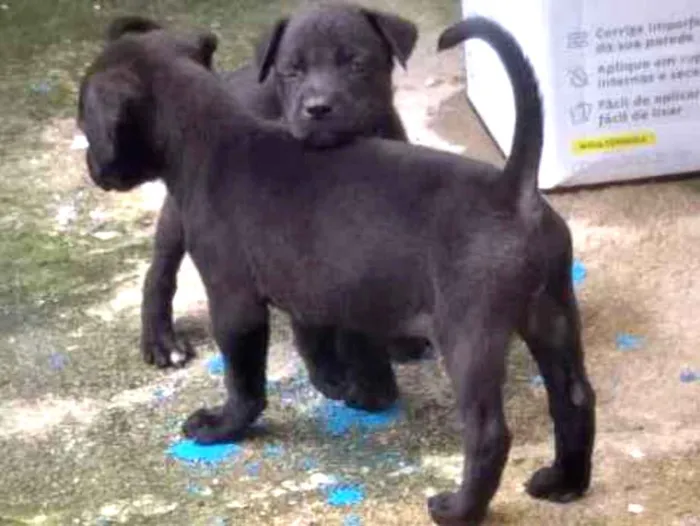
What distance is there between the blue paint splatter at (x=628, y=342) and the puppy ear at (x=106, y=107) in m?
1.33

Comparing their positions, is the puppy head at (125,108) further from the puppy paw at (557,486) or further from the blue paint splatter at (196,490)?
the puppy paw at (557,486)

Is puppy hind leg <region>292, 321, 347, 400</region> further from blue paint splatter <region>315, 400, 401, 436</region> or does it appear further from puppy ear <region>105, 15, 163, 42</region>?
puppy ear <region>105, 15, 163, 42</region>

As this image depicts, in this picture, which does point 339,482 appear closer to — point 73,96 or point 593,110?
point 593,110

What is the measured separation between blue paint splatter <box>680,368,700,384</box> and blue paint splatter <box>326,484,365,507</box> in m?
0.85

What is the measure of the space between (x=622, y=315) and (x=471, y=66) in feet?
4.90

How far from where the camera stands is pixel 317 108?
3709 mm

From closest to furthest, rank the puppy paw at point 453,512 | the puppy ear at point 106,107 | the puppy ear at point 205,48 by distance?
1. the puppy paw at point 453,512
2. the puppy ear at point 106,107
3. the puppy ear at point 205,48

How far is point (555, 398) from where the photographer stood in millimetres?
3469

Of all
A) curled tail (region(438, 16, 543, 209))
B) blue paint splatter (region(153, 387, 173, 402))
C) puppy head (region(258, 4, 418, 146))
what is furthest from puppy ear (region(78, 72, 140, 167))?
curled tail (region(438, 16, 543, 209))

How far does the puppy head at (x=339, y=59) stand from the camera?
3777mm

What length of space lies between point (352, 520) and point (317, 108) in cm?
88

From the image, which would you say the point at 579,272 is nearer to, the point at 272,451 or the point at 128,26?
the point at 272,451

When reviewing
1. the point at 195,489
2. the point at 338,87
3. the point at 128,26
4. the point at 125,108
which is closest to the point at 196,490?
the point at 195,489

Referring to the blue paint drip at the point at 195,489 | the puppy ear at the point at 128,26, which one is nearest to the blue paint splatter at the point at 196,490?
the blue paint drip at the point at 195,489
